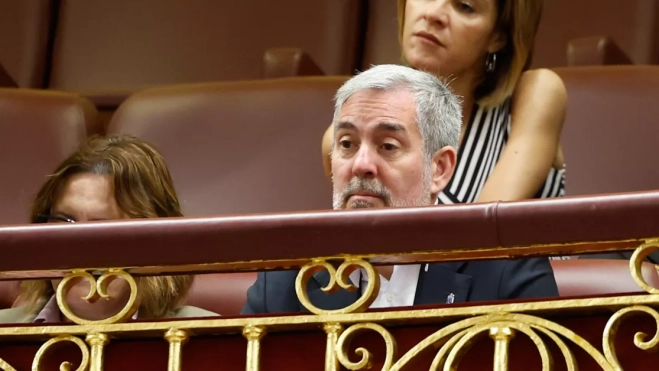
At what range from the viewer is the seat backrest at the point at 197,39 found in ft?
3.33

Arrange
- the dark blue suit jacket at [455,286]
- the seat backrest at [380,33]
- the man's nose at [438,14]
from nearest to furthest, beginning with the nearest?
the dark blue suit jacket at [455,286] → the man's nose at [438,14] → the seat backrest at [380,33]

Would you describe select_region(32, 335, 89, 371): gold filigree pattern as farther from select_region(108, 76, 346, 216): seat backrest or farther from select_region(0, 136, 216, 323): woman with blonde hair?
select_region(108, 76, 346, 216): seat backrest

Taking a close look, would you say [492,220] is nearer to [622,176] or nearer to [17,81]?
[622,176]

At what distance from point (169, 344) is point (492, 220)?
0.12 meters

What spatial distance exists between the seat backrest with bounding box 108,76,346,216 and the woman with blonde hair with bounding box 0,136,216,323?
0.18m

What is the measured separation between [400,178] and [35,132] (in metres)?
0.41

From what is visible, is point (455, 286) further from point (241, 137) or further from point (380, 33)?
point (380, 33)

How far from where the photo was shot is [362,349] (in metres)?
0.38

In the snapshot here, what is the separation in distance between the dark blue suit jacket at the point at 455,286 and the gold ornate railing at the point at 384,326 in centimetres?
11

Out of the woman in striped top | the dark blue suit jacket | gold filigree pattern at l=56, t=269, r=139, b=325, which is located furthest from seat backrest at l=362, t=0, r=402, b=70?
gold filigree pattern at l=56, t=269, r=139, b=325

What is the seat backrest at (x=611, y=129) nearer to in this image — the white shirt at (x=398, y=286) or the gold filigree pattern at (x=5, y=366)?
A: the white shirt at (x=398, y=286)

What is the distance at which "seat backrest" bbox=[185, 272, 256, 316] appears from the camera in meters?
0.64

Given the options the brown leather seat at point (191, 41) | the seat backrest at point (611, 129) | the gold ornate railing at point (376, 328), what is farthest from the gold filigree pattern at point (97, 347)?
the brown leather seat at point (191, 41)

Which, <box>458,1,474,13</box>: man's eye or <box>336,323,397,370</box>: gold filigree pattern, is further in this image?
<box>458,1,474,13</box>: man's eye
